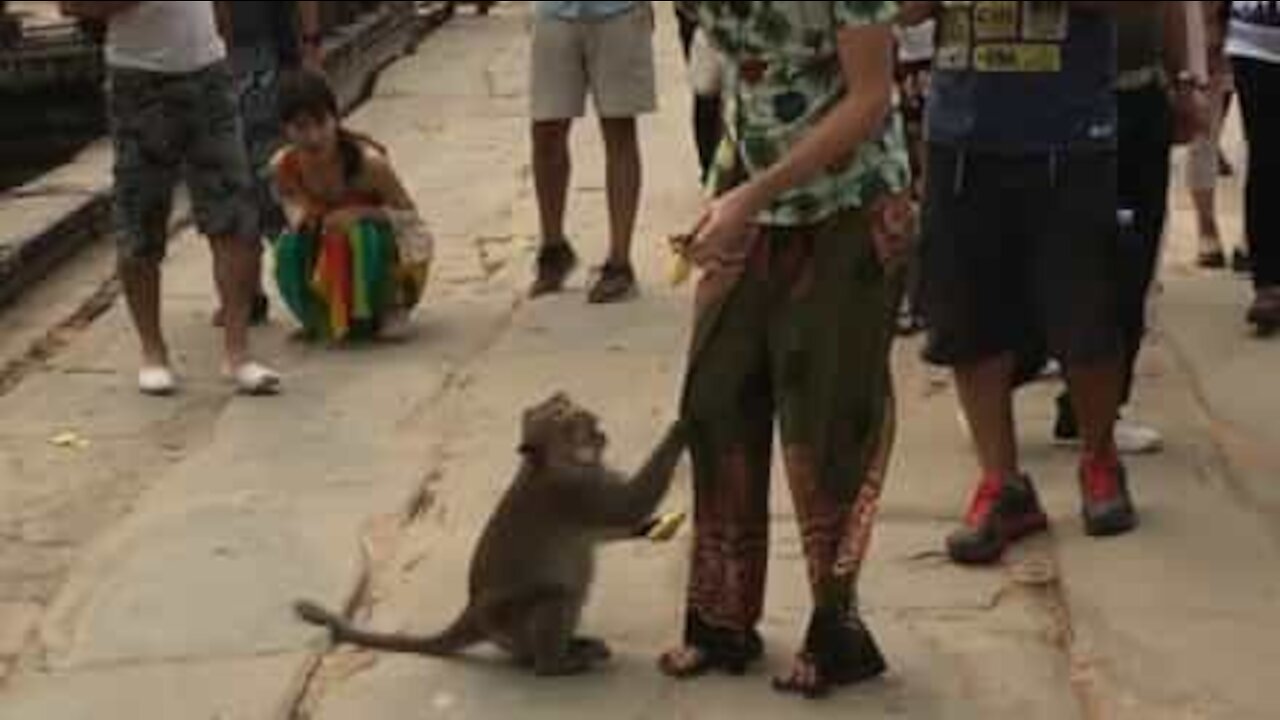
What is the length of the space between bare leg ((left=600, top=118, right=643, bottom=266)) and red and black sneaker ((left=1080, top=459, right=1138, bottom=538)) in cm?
290

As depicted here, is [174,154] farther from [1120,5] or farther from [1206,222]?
[1206,222]

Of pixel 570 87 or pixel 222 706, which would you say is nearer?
pixel 222 706

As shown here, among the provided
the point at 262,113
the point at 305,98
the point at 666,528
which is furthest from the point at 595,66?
the point at 666,528

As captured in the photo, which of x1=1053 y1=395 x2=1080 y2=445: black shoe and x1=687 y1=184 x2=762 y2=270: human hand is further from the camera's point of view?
x1=1053 y1=395 x2=1080 y2=445: black shoe

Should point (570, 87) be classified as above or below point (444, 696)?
above

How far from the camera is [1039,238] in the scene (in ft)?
17.4

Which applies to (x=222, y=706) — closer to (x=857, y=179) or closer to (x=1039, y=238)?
(x=857, y=179)

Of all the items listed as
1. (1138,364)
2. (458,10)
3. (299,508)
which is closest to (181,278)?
(299,508)

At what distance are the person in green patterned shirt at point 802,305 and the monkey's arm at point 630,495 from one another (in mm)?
59

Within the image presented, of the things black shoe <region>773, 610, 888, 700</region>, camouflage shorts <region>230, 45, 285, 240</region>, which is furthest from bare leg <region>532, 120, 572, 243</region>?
black shoe <region>773, 610, 888, 700</region>

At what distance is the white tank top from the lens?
23.2 ft

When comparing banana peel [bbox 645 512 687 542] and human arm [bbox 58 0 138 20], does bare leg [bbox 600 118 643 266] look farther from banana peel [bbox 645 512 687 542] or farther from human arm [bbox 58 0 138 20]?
banana peel [bbox 645 512 687 542]

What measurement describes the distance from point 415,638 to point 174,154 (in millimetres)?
2729

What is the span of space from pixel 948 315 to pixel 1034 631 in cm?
79
